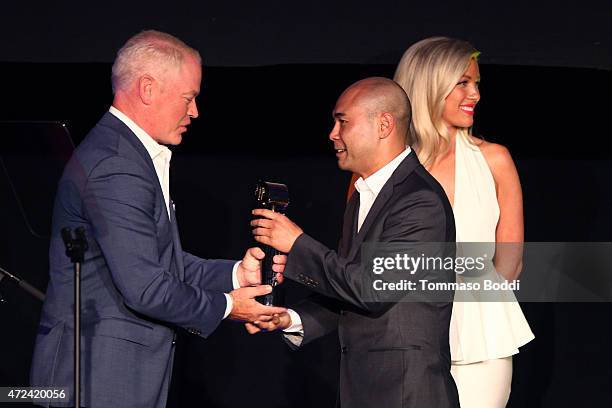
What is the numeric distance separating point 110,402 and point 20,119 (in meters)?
1.59

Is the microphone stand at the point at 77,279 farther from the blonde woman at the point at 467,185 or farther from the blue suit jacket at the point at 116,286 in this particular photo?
the blonde woman at the point at 467,185

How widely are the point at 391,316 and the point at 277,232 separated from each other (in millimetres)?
365

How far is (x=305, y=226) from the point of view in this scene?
4.52 m

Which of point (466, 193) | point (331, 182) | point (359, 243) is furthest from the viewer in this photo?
point (331, 182)

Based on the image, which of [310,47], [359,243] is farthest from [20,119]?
[359,243]

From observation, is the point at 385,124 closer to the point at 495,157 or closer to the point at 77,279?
the point at 495,157

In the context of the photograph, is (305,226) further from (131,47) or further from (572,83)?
(131,47)

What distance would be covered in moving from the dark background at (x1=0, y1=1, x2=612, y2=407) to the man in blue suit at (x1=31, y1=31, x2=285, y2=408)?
1.20 meters

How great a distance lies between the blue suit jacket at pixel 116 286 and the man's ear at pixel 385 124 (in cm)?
62

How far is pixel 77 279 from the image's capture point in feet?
8.82

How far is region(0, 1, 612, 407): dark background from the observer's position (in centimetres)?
413

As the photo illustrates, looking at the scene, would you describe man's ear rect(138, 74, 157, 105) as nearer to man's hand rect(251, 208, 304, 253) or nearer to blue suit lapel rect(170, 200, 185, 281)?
blue suit lapel rect(170, 200, 185, 281)

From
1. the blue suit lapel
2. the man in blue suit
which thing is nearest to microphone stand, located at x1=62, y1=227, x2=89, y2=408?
the man in blue suit

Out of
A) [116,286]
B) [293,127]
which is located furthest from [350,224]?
[293,127]
